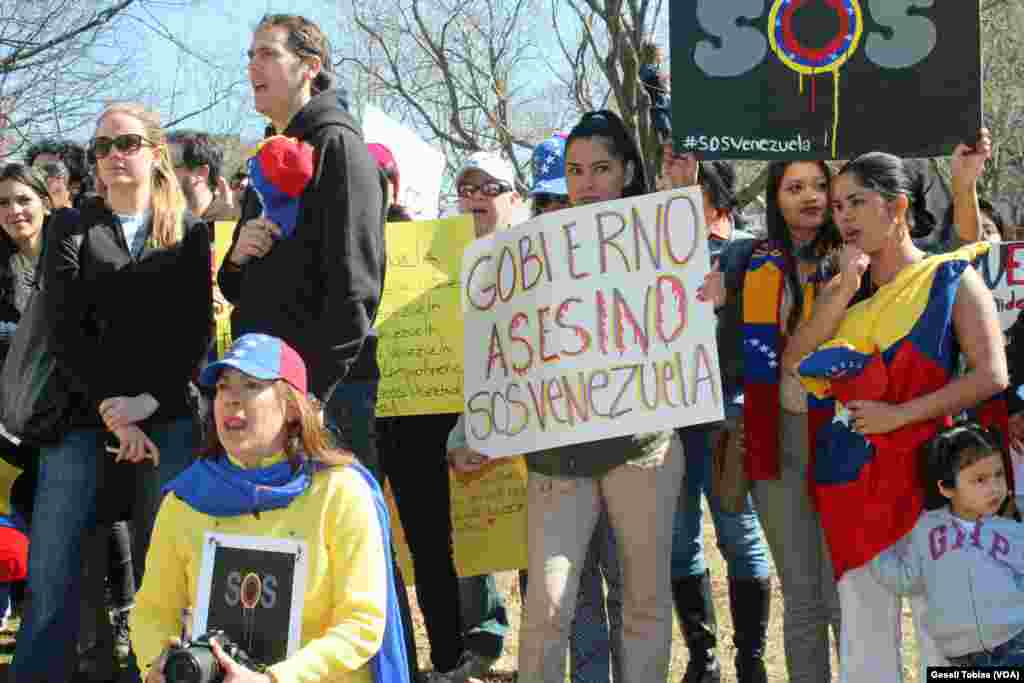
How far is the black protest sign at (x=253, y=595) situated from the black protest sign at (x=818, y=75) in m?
1.91

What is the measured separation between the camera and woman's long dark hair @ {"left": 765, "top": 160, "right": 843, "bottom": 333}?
427 centimetres

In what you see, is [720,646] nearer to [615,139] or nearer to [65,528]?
[615,139]

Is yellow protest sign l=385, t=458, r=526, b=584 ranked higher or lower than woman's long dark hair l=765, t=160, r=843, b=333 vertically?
lower

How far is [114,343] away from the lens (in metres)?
4.38

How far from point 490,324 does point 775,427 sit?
3.21 ft

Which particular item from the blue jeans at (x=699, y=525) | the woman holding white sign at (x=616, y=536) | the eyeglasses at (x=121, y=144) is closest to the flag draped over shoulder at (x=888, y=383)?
the woman holding white sign at (x=616, y=536)

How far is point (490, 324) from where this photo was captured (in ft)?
14.6

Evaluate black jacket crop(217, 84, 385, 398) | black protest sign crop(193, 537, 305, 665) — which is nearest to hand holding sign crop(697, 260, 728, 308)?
black jacket crop(217, 84, 385, 398)

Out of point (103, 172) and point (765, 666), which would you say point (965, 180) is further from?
point (103, 172)

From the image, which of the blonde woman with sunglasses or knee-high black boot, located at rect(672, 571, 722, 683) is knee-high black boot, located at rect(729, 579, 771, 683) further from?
the blonde woman with sunglasses

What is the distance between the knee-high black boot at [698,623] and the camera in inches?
193

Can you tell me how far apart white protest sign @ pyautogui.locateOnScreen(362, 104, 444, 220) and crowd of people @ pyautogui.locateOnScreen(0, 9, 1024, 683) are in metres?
1.91

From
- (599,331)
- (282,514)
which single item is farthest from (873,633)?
(282,514)

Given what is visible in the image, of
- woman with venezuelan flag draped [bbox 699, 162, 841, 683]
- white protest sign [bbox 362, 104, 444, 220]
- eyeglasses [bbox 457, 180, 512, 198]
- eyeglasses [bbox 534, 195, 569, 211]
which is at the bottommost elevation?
woman with venezuelan flag draped [bbox 699, 162, 841, 683]
